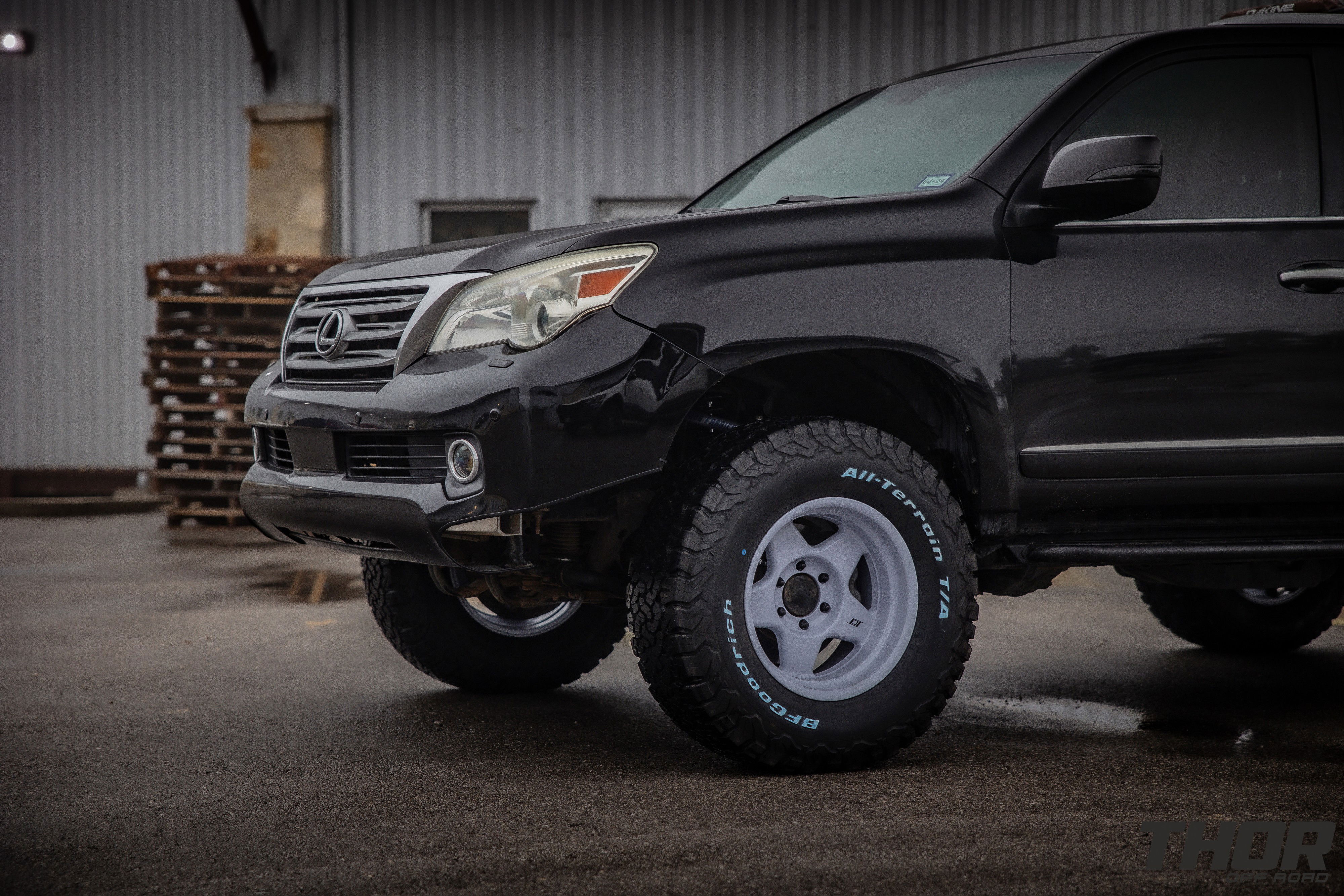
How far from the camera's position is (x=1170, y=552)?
12.0ft

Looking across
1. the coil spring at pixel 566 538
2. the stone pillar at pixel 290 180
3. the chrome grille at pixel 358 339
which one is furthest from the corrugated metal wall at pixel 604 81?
the coil spring at pixel 566 538

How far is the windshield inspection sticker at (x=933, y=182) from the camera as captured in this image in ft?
12.1

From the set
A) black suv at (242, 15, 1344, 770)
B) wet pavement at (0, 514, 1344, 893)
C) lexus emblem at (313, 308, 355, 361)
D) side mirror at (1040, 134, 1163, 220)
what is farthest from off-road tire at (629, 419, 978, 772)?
lexus emblem at (313, 308, 355, 361)

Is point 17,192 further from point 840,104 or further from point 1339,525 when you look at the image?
point 1339,525

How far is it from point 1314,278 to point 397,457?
2580 millimetres

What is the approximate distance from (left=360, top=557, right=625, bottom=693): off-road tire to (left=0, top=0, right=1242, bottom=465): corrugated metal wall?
8.47 metres

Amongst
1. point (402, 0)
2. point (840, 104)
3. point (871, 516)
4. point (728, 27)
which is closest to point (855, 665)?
point (871, 516)

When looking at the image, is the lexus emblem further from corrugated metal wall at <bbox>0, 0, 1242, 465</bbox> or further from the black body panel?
corrugated metal wall at <bbox>0, 0, 1242, 465</bbox>

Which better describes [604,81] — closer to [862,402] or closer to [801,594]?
[862,402]

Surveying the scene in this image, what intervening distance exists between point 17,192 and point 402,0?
4360mm

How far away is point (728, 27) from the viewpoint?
12477 mm

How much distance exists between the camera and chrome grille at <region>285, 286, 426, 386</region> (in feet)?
11.4

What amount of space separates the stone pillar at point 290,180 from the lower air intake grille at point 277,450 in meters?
9.02

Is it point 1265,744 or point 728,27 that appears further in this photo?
point 728,27
